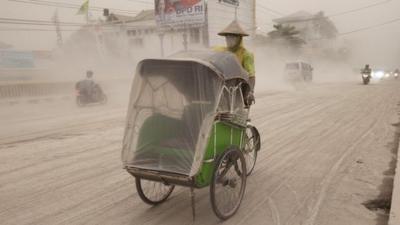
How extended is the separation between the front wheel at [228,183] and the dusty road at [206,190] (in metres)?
0.16

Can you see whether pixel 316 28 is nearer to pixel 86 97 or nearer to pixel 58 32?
pixel 58 32

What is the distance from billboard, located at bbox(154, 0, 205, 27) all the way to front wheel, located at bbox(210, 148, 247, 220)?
113 feet

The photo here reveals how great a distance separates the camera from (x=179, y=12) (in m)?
38.0

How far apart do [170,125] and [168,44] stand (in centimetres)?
4083

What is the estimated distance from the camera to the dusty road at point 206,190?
4820mm

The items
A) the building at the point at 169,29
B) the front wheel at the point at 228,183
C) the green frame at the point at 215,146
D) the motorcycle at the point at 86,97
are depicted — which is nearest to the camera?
the green frame at the point at 215,146

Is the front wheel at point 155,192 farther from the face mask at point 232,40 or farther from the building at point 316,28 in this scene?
the building at point 316,28

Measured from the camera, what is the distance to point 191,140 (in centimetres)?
449

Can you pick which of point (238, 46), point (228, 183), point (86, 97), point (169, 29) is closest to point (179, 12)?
point (169, 29)

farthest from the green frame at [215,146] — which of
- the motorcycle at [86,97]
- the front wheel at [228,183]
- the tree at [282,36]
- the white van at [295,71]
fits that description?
the tree at [282,36]

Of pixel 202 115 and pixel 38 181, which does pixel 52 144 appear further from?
pixel 202 115

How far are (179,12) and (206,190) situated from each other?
34.1m

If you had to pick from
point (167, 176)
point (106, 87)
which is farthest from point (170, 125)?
point (106, 87)

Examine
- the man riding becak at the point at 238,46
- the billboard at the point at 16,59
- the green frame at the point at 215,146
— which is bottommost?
the green frame at the point at 215,146
